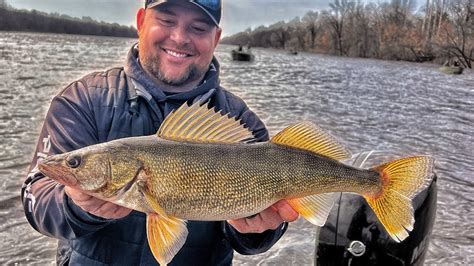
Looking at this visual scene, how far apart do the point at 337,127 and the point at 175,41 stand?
37.3 ft

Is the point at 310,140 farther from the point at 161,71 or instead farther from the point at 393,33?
the point at 393,33

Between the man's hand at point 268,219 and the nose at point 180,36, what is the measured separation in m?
1.07

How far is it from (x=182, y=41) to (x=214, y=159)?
95 cm

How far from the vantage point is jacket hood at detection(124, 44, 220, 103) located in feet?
9.46

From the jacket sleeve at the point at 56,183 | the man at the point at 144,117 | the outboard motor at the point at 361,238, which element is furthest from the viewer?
the outboard motor at the point at 361,238

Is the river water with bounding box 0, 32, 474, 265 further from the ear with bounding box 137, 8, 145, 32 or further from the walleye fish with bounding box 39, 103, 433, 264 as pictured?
the walleye fish with bounding box 39, 103, 433, 264

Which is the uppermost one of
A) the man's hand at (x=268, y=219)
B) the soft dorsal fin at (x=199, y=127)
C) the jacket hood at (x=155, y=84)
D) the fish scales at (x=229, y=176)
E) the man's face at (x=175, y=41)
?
the man's face at (x=175, y=41)

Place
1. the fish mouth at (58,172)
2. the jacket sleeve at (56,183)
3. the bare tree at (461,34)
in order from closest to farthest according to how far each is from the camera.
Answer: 1. the fish mouth at (58,172)
2. the jacket sleeve at (56,183)
3. the bare tree at (461,34)

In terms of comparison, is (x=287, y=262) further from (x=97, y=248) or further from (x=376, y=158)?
(x=97, y=248)

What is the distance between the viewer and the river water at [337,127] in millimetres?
5746

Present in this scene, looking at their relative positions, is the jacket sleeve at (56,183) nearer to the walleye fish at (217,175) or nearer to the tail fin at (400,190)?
the walleye fish at (217,175)

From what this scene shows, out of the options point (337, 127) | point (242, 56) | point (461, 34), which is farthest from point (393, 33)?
point (337, 127)

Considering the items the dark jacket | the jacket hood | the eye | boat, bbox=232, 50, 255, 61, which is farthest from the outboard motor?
boat, bbox=232, 50, 255, 61

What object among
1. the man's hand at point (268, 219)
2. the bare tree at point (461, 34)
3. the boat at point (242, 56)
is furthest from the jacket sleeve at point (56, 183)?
the bare tree at point (461, 34)
